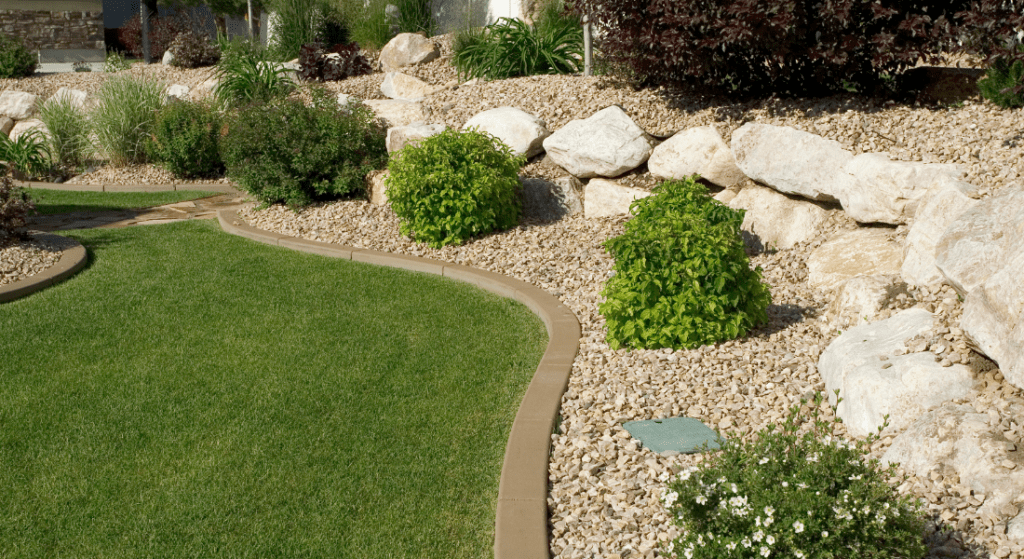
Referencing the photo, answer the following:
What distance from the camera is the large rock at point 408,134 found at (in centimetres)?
843

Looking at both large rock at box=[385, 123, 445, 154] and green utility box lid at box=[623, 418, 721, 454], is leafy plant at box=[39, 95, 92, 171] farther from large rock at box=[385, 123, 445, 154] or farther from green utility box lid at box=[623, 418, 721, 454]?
green utility box lid at box=[623, 418, 721, 454]

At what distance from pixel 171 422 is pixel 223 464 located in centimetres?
59

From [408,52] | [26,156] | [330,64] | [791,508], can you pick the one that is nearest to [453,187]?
[791,508]

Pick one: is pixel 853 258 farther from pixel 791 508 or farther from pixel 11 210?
pixel 11 210

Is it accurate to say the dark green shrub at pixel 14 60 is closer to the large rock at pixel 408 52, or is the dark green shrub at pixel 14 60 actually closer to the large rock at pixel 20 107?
the large rock at pixel 20 107

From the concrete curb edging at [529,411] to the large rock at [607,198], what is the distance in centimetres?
147

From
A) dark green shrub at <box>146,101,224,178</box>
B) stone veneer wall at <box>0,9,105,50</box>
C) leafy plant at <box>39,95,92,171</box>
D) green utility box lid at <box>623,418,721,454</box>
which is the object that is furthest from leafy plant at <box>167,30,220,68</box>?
green utility box lid at <box>623,418,721,454</box>

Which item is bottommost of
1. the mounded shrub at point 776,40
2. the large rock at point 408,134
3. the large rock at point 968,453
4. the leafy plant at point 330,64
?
the large rock at point 968,453

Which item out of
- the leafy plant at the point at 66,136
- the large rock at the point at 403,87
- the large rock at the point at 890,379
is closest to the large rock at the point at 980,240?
the large rock at the point at 890,379

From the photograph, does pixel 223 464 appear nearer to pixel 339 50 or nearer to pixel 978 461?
pixel 978 461

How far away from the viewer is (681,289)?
4.82 m

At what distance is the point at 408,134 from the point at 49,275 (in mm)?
3478

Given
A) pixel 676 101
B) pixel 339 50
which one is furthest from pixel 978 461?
pixel 339 50

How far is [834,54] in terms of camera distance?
669cm
